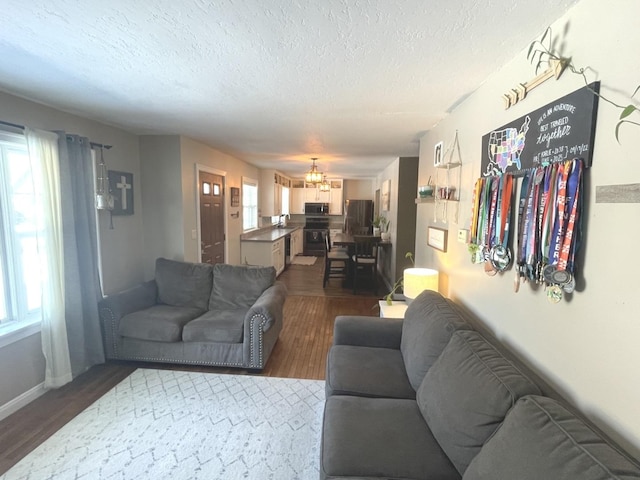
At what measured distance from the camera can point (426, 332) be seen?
6.28ft

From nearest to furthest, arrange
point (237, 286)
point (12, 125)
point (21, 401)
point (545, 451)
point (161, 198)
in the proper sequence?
1. point (545, 451)
2. point (12, 125)
3. point (21, 401)
4. point (237, 286)
5. point (161, 198)

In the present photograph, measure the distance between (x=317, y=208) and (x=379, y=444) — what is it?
8.08 metres

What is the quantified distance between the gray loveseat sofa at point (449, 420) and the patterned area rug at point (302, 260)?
19.0 feet

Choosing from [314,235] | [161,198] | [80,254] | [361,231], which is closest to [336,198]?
[314,235]

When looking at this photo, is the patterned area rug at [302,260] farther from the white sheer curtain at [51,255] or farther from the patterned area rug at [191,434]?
the white sheer curtain at [51,255]

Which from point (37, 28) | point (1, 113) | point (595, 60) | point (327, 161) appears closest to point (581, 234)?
point (595, 60)

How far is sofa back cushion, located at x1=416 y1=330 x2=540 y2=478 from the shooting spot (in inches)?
47.3

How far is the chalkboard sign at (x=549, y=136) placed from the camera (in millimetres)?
1126

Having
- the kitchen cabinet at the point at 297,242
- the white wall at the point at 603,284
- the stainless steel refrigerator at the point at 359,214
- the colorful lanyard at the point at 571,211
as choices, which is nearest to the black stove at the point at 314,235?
the kitchen cabinet at the point at 297,242

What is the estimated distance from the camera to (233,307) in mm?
3316

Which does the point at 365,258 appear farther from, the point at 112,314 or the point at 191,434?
the point at 191,434

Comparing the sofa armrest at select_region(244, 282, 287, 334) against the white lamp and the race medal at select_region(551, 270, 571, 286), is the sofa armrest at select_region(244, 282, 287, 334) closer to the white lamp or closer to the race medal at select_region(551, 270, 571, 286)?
the white lamp

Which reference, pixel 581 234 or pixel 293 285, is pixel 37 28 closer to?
pixel 581 234

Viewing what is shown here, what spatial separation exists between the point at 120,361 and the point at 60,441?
106 centimetres
